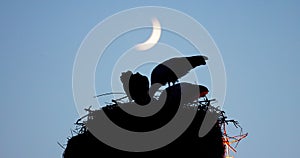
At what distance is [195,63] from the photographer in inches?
175

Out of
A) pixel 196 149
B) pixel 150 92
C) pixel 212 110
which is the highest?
pixel 150 92

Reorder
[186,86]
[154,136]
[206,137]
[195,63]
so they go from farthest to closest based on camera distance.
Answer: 1. [195,63]
2. [186,86]
3. [206,137]
4. [154,136]

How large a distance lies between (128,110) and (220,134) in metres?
0.71

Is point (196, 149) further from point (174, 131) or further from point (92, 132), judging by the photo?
point (92, 132)

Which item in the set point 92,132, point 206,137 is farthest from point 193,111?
point 92,132

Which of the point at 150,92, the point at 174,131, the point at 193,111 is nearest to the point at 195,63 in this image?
the point at 150,92

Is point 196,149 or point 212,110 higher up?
point 212,110

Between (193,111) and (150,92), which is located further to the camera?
(150,92)

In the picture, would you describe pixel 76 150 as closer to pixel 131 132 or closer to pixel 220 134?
pixel 131 132

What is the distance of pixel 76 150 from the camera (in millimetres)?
3596

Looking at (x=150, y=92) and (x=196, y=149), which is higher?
(x=150, y=92)

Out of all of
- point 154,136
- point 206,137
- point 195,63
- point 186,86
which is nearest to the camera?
point 154,136

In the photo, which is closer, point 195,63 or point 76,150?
point 76,150

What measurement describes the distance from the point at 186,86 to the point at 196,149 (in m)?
0.71
